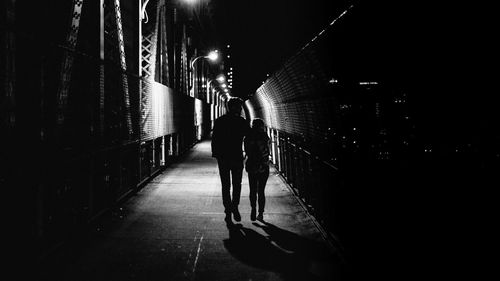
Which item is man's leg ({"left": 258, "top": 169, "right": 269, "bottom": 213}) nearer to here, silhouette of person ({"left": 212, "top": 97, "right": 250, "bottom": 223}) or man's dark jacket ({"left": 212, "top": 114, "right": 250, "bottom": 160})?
silhouette of person ({"left": 212, "top": 97, "right": 250, "bottom": 223})

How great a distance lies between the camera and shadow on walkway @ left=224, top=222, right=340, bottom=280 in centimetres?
449

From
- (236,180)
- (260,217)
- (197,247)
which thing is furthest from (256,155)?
(197,247)

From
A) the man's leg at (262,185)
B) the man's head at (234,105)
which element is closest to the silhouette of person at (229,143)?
the man's head at (234,105)

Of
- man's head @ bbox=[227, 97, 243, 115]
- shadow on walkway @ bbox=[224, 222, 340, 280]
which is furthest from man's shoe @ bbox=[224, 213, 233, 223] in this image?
man's head @ bbox=[227, 97, 243, 115]

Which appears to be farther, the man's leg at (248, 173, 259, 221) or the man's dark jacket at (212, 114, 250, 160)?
the man's leg at (248, 173, 259, 221)

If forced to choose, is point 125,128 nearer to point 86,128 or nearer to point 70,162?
point 86,128

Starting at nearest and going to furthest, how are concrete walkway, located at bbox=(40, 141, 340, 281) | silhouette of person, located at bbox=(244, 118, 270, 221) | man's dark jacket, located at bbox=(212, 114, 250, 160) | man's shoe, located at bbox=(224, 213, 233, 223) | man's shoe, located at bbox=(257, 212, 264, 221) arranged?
concrete walkway, located at bbox=(40, 141, 340, 281), man's dark jacket, located at bbox=(212, 114, 250, 160), man's shoe, located at bbox=(224, 213, 233, 223), silhouette of person, located at bbox=(244, 118, 270, 221), man's shoe, located at bbox=(257, 212, 264, 221)

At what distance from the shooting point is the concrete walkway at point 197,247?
4.43 m

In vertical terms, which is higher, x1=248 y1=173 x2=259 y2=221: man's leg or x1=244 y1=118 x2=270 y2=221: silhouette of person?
x1=244 y1=118 x2=270 y2=221: silhouette of person

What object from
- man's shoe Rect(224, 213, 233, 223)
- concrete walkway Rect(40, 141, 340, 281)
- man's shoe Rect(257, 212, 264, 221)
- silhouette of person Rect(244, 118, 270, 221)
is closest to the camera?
concrete walkway Rect(40, 141, 340, 281)

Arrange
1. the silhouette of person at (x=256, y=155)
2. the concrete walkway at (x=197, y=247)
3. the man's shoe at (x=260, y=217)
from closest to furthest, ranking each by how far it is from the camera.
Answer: the concrete walkway at (x=197, y=247) < the silhouette of person at (x=256, y=155) < the man's shoe at (x=260, y=217)

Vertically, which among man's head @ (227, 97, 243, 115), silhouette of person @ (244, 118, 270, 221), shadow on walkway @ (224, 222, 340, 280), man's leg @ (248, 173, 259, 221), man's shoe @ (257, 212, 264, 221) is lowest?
shadow on walkway @ (224, 222, 340, 280)

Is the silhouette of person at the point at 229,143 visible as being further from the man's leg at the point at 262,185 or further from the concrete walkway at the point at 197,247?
the concrete walkway at the point at 197,247

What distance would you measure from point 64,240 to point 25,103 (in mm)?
2119
